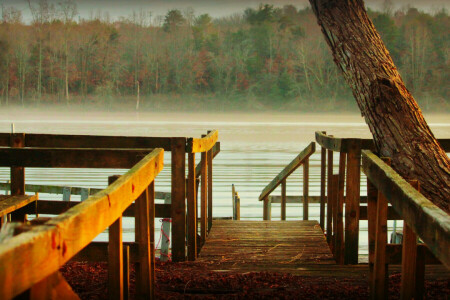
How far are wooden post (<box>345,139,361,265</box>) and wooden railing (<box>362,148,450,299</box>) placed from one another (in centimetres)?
110

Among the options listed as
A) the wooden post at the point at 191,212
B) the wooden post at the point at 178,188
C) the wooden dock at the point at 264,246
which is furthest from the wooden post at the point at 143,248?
the wooden post at the point at 191,212

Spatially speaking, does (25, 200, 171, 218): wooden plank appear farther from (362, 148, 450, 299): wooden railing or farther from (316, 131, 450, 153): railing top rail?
(362, 148, 450, 299): wooden railing

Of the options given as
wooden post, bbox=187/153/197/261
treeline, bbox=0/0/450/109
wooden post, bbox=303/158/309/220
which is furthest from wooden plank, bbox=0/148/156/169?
treeline, bbox=0/0/450/109

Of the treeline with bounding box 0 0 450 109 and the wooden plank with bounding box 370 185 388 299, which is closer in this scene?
the wooden plank with bounding box 370 185 388 299

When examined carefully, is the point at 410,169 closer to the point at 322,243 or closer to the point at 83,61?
the point at 322,243

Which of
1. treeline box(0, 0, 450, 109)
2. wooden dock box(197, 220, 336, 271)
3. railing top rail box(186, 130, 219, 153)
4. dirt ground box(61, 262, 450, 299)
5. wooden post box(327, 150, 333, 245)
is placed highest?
treeline box(0, 0, 450, 109)

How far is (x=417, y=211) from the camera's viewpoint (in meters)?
1.83

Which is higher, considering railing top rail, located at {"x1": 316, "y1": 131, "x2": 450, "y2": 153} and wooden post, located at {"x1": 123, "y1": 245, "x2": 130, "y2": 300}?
railing top rail, located at {"x1": 316, "y1": 131, "x2": 450, "y2": 153}

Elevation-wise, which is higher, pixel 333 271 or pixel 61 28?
pixel 61 28

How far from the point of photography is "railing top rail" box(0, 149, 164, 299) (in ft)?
3.51

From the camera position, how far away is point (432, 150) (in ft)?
13.6

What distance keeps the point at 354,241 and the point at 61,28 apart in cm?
10263

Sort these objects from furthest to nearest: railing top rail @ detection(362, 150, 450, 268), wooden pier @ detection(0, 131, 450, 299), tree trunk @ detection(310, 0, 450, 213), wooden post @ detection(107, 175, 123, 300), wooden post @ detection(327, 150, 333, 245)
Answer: wooden post @ detection(327, 150, 333, 245)
tree trunk @ detection(310, 0, 450, 213)
wooden post @ detection(107, 175, 123, 300)
railing top rail @ detection(362, 150, 450, 268)
wooden pier @ detection(0, 131, 450, 299)

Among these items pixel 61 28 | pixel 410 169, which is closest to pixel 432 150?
pixel 410 169
